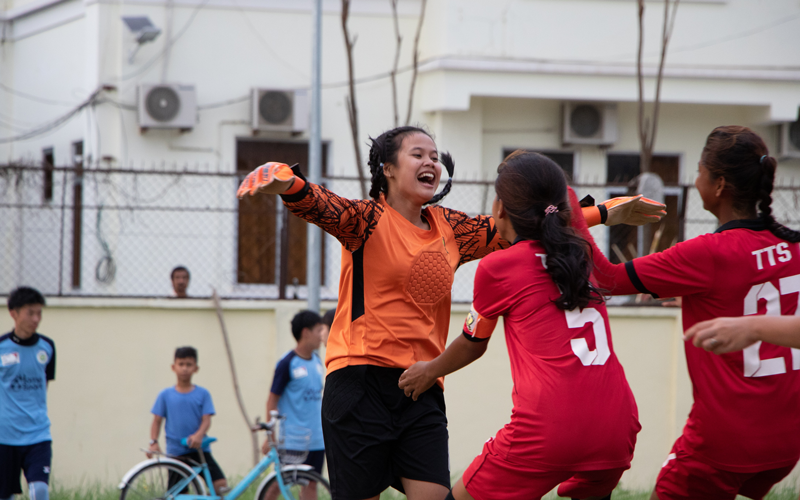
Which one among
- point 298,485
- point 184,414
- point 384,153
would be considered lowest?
point 298,485

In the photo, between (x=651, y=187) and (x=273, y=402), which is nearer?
(x=273, y=402)

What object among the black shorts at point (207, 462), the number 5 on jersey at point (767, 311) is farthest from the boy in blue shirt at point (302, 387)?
the number 5 on jersey at point (767, 311)

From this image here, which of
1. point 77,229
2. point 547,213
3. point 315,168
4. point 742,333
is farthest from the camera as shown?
point 77,229

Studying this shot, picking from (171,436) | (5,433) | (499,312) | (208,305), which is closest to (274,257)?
(208,305)

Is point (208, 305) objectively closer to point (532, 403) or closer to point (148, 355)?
point (148, 355)

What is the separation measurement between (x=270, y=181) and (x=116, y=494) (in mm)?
4797

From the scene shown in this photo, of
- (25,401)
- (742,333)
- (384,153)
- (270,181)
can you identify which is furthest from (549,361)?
(25,401)

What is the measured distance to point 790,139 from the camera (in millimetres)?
11688

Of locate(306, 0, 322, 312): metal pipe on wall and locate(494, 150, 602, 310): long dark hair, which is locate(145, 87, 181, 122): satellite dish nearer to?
locate(306, 0, 322, 312): metal pipe on wall

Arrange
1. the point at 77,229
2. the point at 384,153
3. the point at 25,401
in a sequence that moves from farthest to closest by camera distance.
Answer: the point at 77,229
the point at 25,401
the point at 384,153

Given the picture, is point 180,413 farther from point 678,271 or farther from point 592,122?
point 592,122

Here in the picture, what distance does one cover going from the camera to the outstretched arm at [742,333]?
7.27 ft

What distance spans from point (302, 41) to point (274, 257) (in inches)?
114

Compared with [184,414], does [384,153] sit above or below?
above
